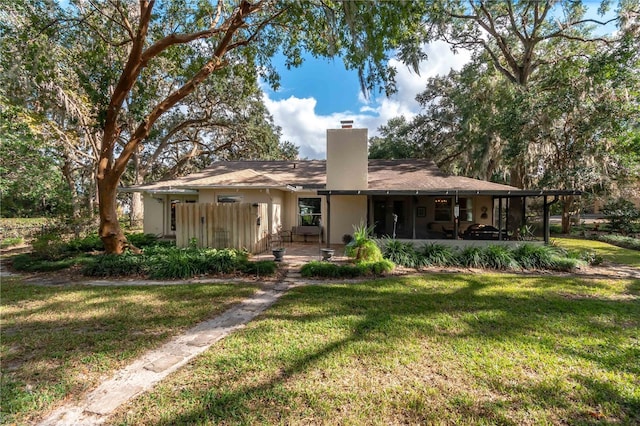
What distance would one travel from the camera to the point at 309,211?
13469 mm

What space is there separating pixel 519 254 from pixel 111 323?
415 inches

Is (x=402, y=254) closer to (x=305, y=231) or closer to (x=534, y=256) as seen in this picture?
(x=534, y=256)

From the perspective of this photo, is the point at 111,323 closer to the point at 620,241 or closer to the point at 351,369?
the point at 351,369

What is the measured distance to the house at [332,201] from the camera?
989 cm

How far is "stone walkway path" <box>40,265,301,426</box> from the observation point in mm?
2473

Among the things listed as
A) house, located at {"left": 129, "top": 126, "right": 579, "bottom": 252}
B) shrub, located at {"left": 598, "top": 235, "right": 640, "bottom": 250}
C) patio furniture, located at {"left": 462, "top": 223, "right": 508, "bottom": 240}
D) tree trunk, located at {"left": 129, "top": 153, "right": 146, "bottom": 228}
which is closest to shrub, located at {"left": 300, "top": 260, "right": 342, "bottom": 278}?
house, located at {"left": 129, "top": 126, "right": 579, "bottom": 252}

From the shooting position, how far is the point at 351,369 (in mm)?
3139

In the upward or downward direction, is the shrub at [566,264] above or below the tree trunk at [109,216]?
below

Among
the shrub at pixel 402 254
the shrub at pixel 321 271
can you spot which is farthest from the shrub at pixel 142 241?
the shrub at pixel 402 254

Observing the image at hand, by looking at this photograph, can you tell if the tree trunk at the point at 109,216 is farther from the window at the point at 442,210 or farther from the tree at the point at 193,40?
the window at the point at 442,210

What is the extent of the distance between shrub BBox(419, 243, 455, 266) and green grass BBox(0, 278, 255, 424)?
5673mm

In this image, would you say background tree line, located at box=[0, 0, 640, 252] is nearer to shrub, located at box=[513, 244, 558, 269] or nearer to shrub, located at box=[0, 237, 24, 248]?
shrub, located at box=[0, 237, 24, 248]

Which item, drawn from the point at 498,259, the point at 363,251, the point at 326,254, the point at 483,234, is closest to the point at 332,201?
the point at 326,254

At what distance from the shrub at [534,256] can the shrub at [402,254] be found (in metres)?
2.99
